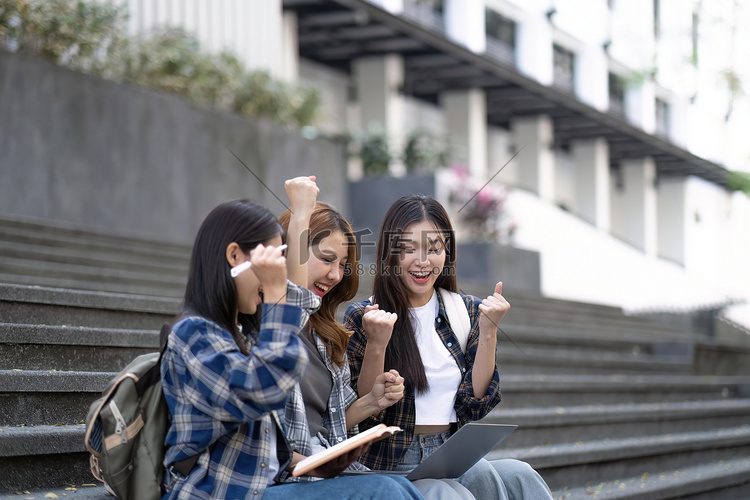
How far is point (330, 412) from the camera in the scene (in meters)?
2.30

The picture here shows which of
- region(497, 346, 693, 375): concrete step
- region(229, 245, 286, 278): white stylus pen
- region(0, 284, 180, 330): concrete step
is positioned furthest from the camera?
region(497, 346, 693, 375): concrete step

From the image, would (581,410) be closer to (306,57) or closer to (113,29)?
→ (113,29)

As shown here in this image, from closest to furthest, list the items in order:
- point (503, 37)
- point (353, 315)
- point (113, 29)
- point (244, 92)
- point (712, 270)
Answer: point (353, 315) < point (113, 29) < point (244, 92) < point (503, 37) < point (712, 270)

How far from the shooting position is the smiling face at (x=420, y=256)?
2.54m

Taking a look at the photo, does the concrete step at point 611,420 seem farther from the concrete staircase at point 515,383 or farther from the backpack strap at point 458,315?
the backpack strap at point 458,315

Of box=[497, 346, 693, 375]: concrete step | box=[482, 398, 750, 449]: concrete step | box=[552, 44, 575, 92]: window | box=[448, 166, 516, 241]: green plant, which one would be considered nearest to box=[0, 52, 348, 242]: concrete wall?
box=[448, 166, 516, 241]: green plant

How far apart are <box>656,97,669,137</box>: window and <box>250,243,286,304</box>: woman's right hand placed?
78.4ft

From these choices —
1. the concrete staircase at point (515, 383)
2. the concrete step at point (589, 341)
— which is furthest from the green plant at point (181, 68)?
the concrete step at point (589, 341)

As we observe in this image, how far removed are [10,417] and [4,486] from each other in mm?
296

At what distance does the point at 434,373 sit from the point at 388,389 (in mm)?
276

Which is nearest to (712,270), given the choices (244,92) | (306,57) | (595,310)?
(306,57)

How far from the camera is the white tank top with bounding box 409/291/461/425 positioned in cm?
247

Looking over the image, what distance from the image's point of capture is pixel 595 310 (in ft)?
28.7

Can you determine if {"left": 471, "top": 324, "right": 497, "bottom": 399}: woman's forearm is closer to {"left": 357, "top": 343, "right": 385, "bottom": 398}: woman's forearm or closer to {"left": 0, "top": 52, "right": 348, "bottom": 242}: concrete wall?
{"left": 357, "top": 343, "right": 385, "bottom": 398}: woman's forearm
